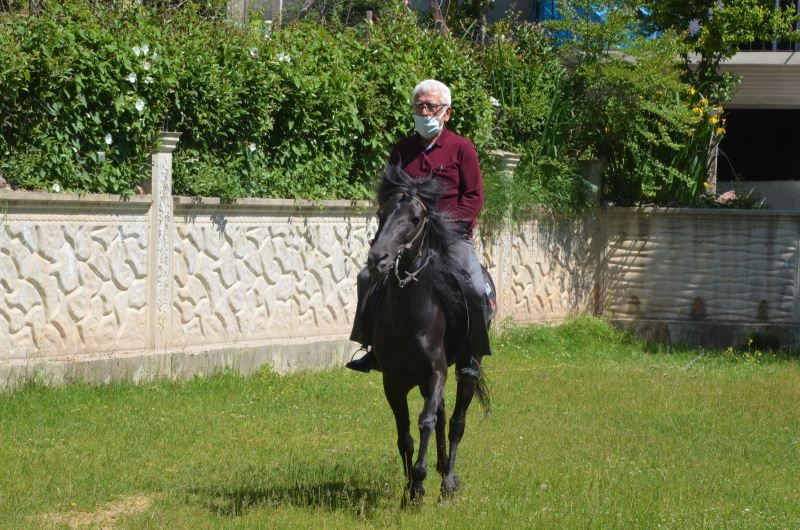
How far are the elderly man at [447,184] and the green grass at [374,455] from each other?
104cm

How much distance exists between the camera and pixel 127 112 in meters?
12.3

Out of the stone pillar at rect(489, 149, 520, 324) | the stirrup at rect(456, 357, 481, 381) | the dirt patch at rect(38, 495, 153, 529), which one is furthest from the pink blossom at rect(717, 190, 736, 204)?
the dirt patch at rect(38, 495, 153, 529)

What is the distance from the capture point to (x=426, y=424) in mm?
7973

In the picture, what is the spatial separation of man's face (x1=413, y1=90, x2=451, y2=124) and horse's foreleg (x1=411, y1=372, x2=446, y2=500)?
5.90 ft

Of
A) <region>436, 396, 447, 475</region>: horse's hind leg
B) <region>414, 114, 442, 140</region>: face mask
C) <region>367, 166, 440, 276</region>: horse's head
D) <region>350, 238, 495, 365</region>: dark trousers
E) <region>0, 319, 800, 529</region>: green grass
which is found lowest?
<region>0, 319, 800, 529</region>: green grass

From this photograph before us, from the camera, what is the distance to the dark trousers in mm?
8352

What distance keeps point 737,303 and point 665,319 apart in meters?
1.10

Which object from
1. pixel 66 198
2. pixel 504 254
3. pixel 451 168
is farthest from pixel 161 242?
pixel 504 254

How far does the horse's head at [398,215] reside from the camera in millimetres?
7375

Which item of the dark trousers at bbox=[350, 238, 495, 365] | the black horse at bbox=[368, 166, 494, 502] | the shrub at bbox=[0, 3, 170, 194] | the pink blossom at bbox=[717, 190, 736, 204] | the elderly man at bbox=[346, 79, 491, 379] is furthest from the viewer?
the pink blossom at bbox=[717, 190, 736, 204]

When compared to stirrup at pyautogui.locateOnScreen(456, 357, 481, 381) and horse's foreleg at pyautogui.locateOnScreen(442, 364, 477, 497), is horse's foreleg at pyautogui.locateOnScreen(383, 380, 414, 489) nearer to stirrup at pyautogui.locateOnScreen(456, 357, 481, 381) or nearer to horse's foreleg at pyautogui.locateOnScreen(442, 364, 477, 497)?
horse's foreleg at pyautogui.locateOnScreen(442, 364, 477, 497)

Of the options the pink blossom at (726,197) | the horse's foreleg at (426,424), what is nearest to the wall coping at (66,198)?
the horse's foreleg at (426,424)

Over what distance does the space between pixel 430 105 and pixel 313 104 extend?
6.09 metres

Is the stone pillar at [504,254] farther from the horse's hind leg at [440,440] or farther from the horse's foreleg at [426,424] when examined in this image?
the horse's foreleg at [426,424]
